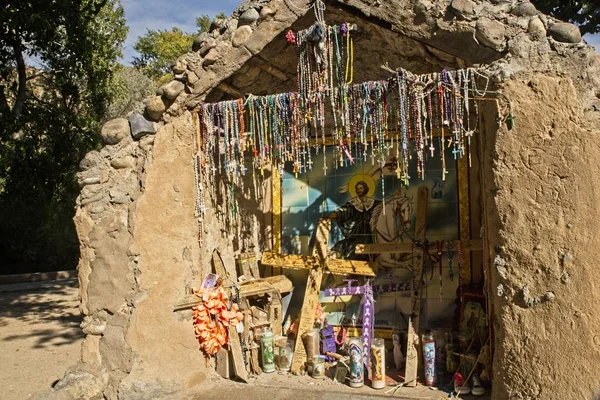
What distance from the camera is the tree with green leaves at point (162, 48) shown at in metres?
23.3

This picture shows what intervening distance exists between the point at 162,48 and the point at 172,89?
19960 millimetres

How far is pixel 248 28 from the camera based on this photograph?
16.3 feet

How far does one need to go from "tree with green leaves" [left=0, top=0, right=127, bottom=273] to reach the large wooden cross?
478cm

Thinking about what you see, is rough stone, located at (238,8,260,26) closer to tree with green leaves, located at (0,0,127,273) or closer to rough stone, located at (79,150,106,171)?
rough stone, located at (79,150,106,171)

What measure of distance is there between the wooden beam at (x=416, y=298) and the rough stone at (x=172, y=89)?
2.54 metres

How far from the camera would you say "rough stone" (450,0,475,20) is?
4191 mm

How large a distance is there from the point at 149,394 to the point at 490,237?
3.10 metres

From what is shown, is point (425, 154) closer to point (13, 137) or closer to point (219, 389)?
point (219, 389)

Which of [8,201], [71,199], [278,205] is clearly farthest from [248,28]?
[71,199]

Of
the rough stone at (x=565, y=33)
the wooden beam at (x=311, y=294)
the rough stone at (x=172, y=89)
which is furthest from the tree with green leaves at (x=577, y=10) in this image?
the rough stone at (x=172, y=89)

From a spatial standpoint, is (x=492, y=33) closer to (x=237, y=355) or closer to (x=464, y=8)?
(x=464, y=8)

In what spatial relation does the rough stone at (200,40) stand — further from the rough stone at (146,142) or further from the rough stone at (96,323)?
the rough stone at (96,323)

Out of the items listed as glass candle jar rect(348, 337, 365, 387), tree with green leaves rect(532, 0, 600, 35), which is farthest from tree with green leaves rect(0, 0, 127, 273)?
tree with green leaves rect(532, 0, 600, 35)

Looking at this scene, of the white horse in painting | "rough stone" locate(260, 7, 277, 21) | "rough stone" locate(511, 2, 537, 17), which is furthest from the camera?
the white horse in painting
